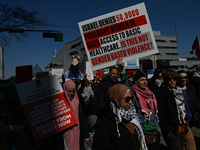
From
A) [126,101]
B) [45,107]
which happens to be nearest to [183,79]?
[126,101]

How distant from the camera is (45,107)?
2.88 meters

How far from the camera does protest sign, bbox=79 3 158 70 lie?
12.0 feet

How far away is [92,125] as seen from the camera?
7.32 feet

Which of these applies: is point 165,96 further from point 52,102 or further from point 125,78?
point 52,102

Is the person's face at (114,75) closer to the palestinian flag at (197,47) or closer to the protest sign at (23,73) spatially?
the protest sign at (23,73)

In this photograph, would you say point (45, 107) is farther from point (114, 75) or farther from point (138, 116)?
point (114, 75)

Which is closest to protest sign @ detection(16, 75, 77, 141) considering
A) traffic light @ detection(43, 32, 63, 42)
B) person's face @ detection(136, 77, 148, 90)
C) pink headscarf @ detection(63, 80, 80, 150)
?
pink headscarf @ detection(63, 80, 80, 150)

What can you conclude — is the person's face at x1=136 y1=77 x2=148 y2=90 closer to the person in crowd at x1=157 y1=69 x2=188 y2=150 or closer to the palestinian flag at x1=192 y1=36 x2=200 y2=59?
the person in crowd at x1=157 y1=69 x2=188 y2=150

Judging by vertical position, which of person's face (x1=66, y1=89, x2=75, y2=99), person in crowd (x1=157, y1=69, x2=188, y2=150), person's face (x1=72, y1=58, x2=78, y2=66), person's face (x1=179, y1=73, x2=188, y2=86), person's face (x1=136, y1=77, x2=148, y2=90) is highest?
person's face (x1=72, y1=58, x2=78, y2=66)

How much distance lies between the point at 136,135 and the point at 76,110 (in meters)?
1.22

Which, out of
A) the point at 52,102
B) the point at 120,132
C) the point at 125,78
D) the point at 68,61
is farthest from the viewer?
the point at 68,61

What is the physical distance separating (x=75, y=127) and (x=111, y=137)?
115 centimetres

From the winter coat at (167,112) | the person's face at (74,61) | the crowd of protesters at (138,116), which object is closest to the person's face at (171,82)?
the crowd of protesters at (138,116)

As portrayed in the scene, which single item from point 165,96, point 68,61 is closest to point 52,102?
point 165,96
